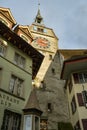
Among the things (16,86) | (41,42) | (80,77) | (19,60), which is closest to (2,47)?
(19,60)

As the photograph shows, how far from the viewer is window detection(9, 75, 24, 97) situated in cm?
1347

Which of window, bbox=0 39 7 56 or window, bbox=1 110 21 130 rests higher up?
window, bbox=0 39 7 56

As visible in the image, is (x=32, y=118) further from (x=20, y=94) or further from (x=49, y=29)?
(x=49, y=29)

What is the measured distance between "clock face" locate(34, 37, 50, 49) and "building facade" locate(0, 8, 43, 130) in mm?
20307

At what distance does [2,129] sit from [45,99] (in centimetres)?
1846

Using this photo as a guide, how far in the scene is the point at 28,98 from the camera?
1422cm

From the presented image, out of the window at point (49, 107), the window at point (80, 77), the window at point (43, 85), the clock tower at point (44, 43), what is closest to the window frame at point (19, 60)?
the window at point (80, 77)

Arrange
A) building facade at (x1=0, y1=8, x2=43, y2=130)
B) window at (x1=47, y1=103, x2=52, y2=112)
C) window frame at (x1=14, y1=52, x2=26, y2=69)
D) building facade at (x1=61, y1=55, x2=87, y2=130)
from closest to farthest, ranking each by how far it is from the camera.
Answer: building facade at (x1=0, y1=8, x2=43, y2=130) → window frame at (x1=14, y1=52, x2=26, y2=69) → building facade at (x1=61, y1=55, x2=87, y2=130) → window at (x1=47, y1=103, x2=52, y2=112)

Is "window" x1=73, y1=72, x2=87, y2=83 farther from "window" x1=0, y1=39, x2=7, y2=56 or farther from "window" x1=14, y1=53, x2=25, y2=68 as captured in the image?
"window" x1=0, y1=39, x2=7, y2=56

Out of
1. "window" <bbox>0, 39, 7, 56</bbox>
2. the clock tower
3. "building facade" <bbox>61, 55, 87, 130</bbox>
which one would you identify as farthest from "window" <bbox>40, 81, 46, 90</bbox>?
"window" <bbox>0, 39, 7, 56</bbox>

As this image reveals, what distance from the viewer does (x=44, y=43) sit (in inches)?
1553

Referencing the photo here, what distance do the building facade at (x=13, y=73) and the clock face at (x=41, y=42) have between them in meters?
20.3

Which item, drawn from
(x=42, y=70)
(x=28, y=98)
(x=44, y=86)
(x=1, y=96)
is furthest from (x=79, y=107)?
(x=42, y=70)

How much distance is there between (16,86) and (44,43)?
26440 mm
